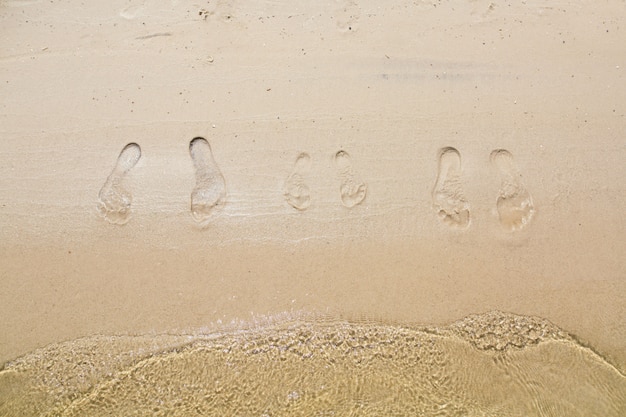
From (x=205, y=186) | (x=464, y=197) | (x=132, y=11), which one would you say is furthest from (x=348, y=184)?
(x=132, y=11)

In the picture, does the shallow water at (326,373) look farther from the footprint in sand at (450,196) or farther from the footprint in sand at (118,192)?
the footprint in sand at (118,192)

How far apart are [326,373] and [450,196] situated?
7.01 feet

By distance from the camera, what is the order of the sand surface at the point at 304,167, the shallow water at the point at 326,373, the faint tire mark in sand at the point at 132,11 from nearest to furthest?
the shallow water at the point at 326,373 < the sand surface at the point at 304,167 < the faint tire mark in sand at the point at 132,11

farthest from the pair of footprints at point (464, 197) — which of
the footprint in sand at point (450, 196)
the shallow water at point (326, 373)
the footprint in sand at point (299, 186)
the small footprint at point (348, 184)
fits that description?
the footprint in sand at point (299, 186)

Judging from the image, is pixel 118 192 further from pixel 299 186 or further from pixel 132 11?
pixel 132 11

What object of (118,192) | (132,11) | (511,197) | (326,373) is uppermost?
(132,11)

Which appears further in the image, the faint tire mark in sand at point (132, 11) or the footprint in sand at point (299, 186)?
the faint tire mark in sand at point (132, 11)

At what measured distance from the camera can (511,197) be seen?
3771 mm

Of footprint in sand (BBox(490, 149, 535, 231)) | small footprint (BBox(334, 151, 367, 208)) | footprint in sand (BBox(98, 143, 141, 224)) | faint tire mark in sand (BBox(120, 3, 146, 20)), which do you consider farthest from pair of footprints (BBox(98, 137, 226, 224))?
footprint in sand (BBox(490, 149, 535, 231))

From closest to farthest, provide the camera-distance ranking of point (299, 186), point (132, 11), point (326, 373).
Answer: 1. point (326, 373)
2. point (299, 186)
3. point (132, 11)

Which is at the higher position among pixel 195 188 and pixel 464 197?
pixel 195 188

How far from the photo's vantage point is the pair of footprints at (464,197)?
12.3ft

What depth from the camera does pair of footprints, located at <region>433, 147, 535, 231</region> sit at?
374cm

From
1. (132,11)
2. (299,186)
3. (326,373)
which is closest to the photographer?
(326,373)
